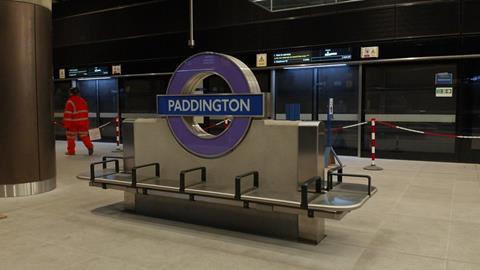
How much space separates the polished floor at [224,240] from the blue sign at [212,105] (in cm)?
107

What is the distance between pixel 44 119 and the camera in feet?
17.9

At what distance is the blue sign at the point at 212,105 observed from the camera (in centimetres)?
367

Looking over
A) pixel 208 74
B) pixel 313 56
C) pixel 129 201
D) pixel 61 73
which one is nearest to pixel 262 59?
pixel 313 56

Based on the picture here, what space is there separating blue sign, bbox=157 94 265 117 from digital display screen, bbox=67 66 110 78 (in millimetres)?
8425

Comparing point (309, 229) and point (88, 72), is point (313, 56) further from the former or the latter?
point (88, 72)

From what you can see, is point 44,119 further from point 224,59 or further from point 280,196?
point 280,196

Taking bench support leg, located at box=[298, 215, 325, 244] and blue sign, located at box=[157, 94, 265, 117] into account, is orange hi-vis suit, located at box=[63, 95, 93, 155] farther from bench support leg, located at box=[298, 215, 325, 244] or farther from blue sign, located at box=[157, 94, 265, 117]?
bench support leg, located at box=[298, 215, 325, 244]

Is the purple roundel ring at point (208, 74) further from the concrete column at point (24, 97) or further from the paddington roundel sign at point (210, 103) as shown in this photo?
the concrete column at point (24, 97)

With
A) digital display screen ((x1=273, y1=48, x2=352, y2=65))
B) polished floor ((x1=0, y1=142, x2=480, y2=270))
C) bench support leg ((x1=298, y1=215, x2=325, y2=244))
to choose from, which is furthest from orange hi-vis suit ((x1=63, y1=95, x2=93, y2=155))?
bench support leg ((x1=298, y1=215, x2=325, y2=244))

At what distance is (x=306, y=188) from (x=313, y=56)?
6.17 metres

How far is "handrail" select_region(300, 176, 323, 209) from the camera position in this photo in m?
3.10

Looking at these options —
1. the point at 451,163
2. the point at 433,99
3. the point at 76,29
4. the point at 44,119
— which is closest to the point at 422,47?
the point at 433,99

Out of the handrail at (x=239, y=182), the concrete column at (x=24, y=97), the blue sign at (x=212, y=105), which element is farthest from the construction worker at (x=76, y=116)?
the handrail at (x=239, y=182)

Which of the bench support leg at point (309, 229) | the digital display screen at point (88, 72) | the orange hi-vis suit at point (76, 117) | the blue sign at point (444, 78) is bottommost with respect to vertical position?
the bench support leg at point (309, 229)
